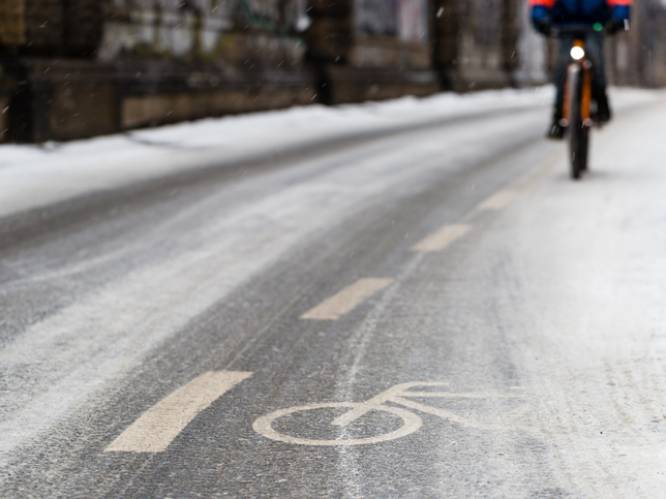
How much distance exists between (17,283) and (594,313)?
2.60 meters

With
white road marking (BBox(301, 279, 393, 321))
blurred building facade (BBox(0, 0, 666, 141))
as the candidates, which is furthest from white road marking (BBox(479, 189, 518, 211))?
blurred building facade (BBox(0, 0, 666, 141))

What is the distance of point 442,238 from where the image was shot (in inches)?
298

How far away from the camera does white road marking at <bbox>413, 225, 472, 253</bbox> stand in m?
7.19

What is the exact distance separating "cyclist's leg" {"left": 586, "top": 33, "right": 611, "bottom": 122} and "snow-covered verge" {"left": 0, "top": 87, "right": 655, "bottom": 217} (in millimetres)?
3667

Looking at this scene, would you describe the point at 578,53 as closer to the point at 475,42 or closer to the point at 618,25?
the point at 618,25

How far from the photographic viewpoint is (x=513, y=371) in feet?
14.6

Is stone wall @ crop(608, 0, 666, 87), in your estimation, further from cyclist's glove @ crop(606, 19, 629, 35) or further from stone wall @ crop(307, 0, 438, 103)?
cyclist's glove @ crop(606, 19, 629, 35)

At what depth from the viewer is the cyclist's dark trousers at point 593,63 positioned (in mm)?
10172

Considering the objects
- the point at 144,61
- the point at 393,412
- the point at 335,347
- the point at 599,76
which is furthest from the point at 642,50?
the point at 393,412

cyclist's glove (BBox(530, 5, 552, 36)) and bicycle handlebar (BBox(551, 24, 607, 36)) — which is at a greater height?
cyclist's glove (BBox(530, 5, 552, 36))

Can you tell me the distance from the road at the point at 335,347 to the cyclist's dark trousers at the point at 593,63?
4.14 feet

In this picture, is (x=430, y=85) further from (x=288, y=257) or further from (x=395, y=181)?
(x=288, y=257)

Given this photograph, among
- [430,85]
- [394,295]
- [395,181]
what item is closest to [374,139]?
[395,181]

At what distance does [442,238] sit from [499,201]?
1.83m
